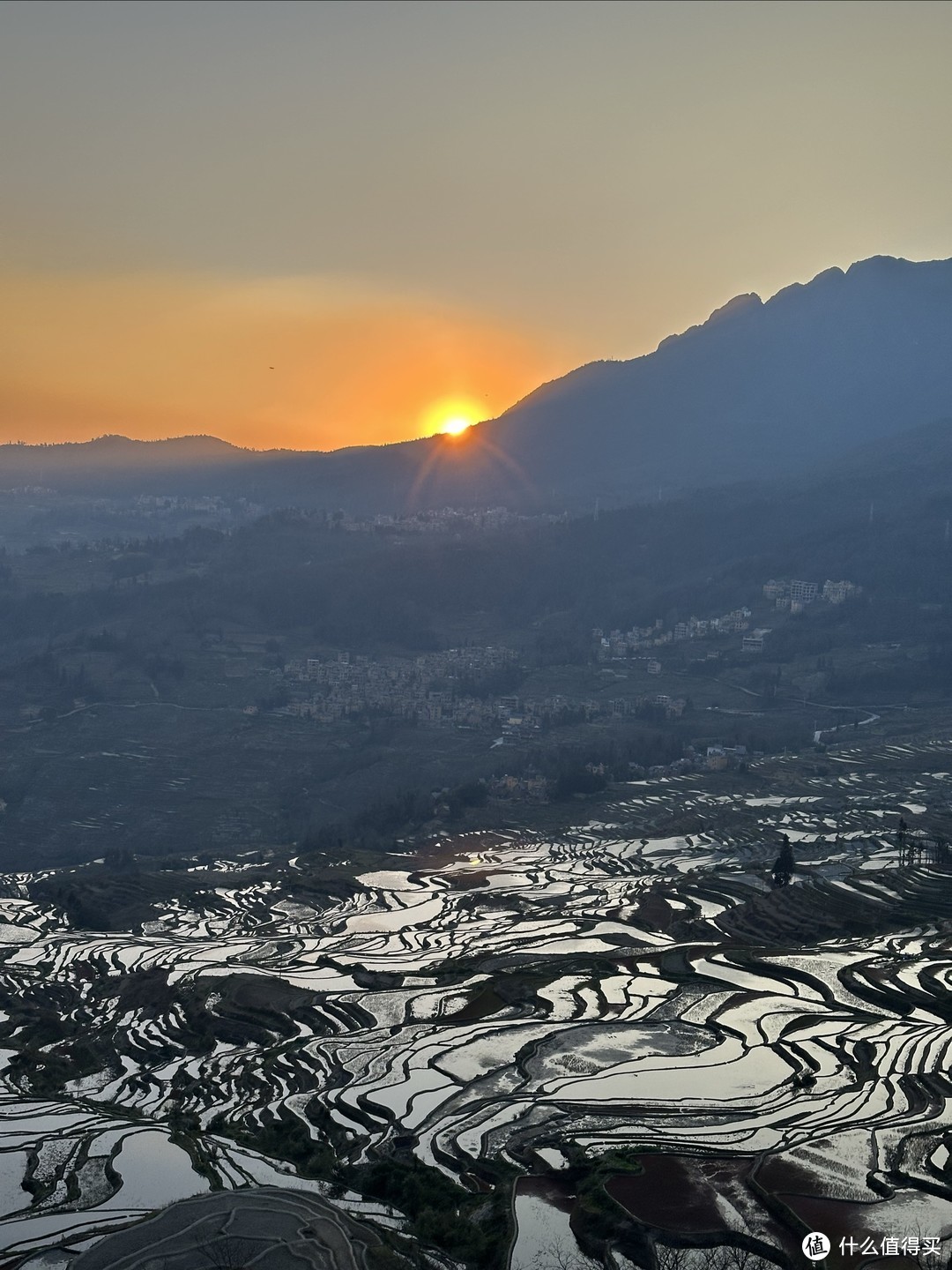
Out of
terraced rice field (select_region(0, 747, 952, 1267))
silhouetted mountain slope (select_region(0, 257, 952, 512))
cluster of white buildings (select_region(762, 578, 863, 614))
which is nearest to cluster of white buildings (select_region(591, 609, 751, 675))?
cluster of white buildings (select_region(762, 578, 863, 614))

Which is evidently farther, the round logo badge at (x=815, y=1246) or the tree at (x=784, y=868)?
the tree at (x=784, y=868)

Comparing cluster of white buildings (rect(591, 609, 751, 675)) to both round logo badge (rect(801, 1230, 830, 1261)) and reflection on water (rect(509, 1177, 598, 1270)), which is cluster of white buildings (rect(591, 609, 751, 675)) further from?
round logo badge (rect(801, 1230, 830, 1261))

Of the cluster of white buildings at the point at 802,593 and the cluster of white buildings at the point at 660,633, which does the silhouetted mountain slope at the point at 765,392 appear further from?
the cluster of white buildings at the point at 660,633

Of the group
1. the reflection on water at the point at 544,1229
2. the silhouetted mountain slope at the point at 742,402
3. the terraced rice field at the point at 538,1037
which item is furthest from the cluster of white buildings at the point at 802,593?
the reflection on water at the point at 544,1229

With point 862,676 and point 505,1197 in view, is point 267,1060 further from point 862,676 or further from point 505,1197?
point 862,676

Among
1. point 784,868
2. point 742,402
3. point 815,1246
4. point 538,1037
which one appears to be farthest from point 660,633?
point 815,1246

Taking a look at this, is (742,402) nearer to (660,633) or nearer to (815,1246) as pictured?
(660,633)

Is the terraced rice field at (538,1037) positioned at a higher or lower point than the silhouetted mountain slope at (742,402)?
lower
